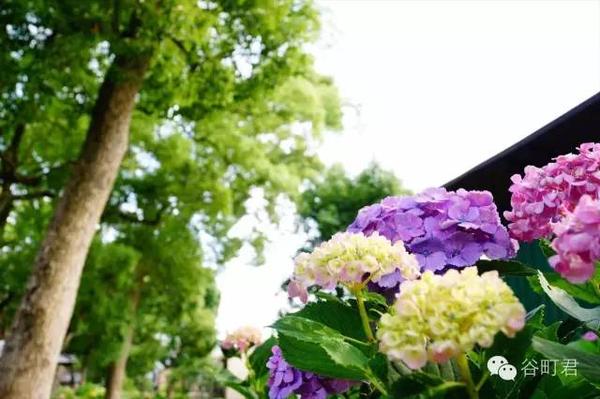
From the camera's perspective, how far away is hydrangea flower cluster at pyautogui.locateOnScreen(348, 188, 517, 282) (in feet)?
3.73

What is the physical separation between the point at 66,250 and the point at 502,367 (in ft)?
21.3

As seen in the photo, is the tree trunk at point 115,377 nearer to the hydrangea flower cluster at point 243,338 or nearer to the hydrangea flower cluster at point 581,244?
the hydrangea flower cluster at point 243,338

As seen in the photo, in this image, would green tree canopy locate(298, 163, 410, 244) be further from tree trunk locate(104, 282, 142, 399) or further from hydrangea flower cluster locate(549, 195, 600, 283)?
hydrangea flower cluster locate(549, 195, 600, 283)

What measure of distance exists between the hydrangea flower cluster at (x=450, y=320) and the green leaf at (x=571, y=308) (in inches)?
15.5

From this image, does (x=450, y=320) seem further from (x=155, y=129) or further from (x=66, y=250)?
(x=155, y=129)

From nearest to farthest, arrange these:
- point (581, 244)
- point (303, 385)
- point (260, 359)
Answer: point (581, 244) → point (303, 385) → point (260, 359)

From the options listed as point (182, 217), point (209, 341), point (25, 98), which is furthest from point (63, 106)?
point (209, 341)

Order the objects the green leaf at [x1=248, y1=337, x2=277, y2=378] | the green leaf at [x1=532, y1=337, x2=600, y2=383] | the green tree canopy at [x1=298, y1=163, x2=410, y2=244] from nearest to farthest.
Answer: the green leaf at [x1=532, y1=337, x2=600, y2=383]
the green leaf at [x1=248, y1=337, x2=277, y2=378]
the green tree canopy at [x1=298, y1=163, x2=410, y2=244]

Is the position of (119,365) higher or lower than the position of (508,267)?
higher

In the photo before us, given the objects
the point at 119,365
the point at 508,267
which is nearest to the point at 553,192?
the point at 508,267

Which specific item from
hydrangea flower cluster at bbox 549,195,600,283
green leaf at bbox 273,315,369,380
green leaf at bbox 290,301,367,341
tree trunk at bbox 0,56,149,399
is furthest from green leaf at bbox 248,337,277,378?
tree trunk at bbox 0,56,149,399

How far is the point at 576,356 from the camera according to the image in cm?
82

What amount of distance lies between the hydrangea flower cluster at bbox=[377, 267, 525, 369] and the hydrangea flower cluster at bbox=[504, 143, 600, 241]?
18.9 inches

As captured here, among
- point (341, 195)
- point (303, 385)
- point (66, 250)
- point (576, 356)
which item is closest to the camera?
point (576, 356)
